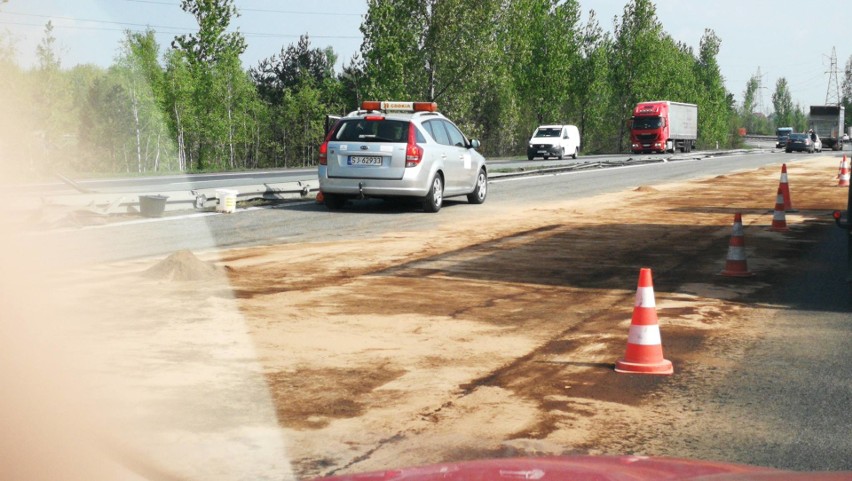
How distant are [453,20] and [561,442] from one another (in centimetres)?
5130

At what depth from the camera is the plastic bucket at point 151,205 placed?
16984mm

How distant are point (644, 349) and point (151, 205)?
474 inches

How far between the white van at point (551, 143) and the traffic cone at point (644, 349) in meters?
53.7

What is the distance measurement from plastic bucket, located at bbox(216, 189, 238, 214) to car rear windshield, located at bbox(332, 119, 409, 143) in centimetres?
210

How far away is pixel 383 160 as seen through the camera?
18.3 meters

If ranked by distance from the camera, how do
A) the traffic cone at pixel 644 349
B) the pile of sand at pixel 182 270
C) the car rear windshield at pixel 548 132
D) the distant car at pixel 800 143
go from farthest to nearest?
the distant car at pixel 800 143, the car rear windshield at pixel 548 132, the pile of sand at pixel 182 270, the traffic cone at pixel 644 349

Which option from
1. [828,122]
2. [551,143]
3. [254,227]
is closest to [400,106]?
[254,227]

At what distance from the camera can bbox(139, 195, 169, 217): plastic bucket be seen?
55.7ft

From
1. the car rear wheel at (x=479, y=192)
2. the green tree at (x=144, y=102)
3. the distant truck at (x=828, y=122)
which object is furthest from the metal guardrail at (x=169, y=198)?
the distant truck at (x=828, y=122)

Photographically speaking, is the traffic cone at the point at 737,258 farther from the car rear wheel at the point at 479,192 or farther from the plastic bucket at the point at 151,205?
the car rear wheel at the point at 479,192

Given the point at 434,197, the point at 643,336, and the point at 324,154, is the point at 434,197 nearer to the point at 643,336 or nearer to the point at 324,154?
the point at 324,154

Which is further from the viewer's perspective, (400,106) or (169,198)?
(400,106)

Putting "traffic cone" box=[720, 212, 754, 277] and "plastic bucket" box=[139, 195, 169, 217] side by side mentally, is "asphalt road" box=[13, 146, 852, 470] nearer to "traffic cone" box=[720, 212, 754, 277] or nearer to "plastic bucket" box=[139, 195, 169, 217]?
"plastic bucket" box=[139, 195, 169, 217]

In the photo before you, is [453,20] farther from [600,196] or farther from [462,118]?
[600,196]
